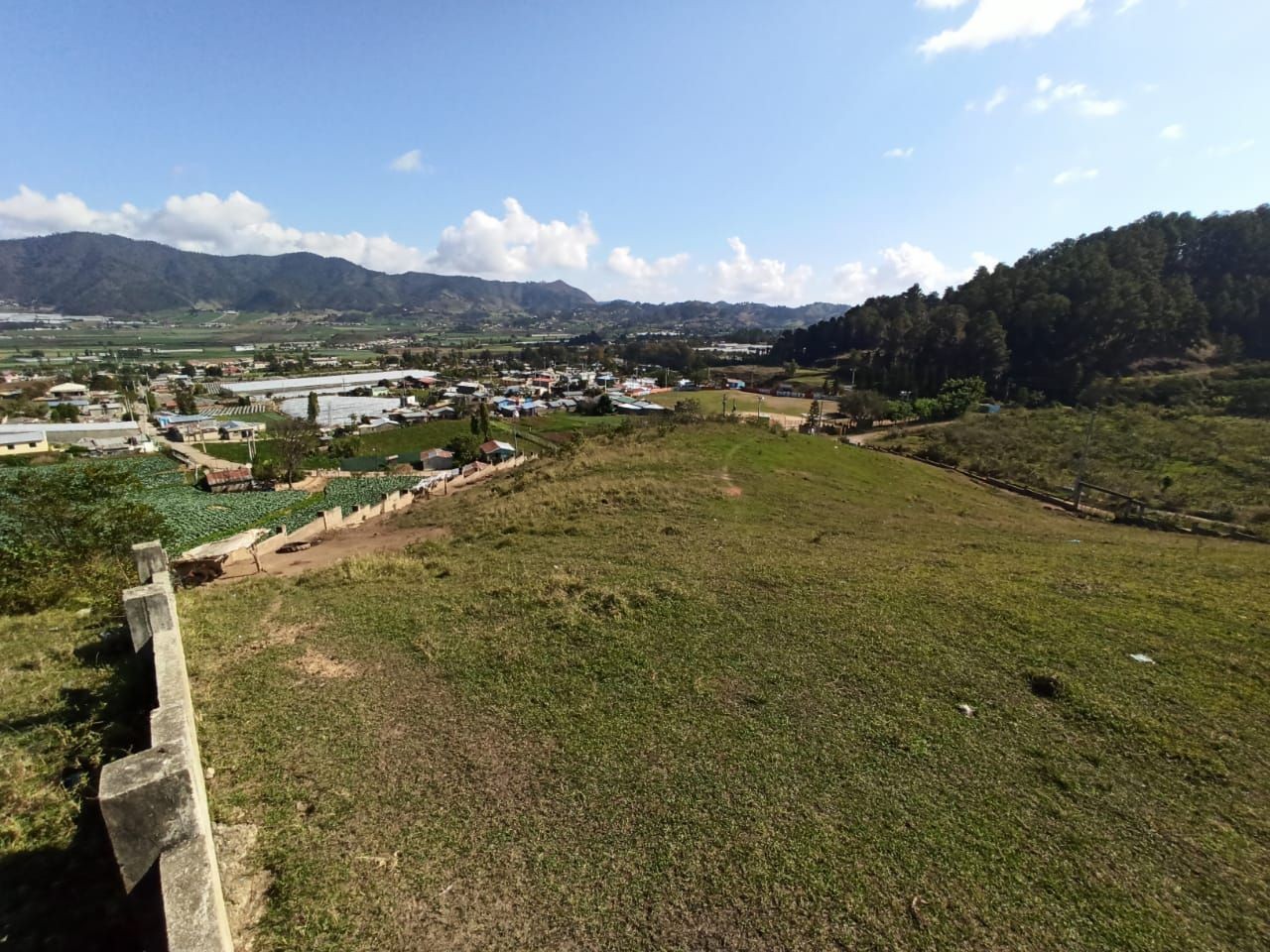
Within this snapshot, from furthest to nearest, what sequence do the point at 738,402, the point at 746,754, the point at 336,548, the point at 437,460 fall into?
the point at 738,402
the point at 437,460
the point at 336,548
the point at 746,754

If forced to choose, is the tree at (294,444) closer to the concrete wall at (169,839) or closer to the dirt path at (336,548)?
the dirt path at (336,548)

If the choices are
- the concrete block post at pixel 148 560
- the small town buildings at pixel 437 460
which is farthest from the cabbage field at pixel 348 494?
the concrete block post at pixel 148 560

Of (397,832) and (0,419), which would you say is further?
(0,419)

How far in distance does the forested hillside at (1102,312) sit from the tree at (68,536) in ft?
245

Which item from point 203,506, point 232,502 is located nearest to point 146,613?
point 203,506

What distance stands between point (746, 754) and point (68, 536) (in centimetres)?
1636

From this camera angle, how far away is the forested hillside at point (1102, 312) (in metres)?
62.7

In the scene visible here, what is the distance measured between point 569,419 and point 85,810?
71835 millimetres

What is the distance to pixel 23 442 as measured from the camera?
179 feet

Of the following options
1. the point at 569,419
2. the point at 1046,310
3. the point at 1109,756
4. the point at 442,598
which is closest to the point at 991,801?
the point at 1109,756

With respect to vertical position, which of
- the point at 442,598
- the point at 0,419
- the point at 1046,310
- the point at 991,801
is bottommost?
the point at 0,419

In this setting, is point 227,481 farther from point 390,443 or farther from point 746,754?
point 746,754

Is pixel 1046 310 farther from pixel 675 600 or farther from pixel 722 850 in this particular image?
pixel 722 850

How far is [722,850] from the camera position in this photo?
17.9ft
